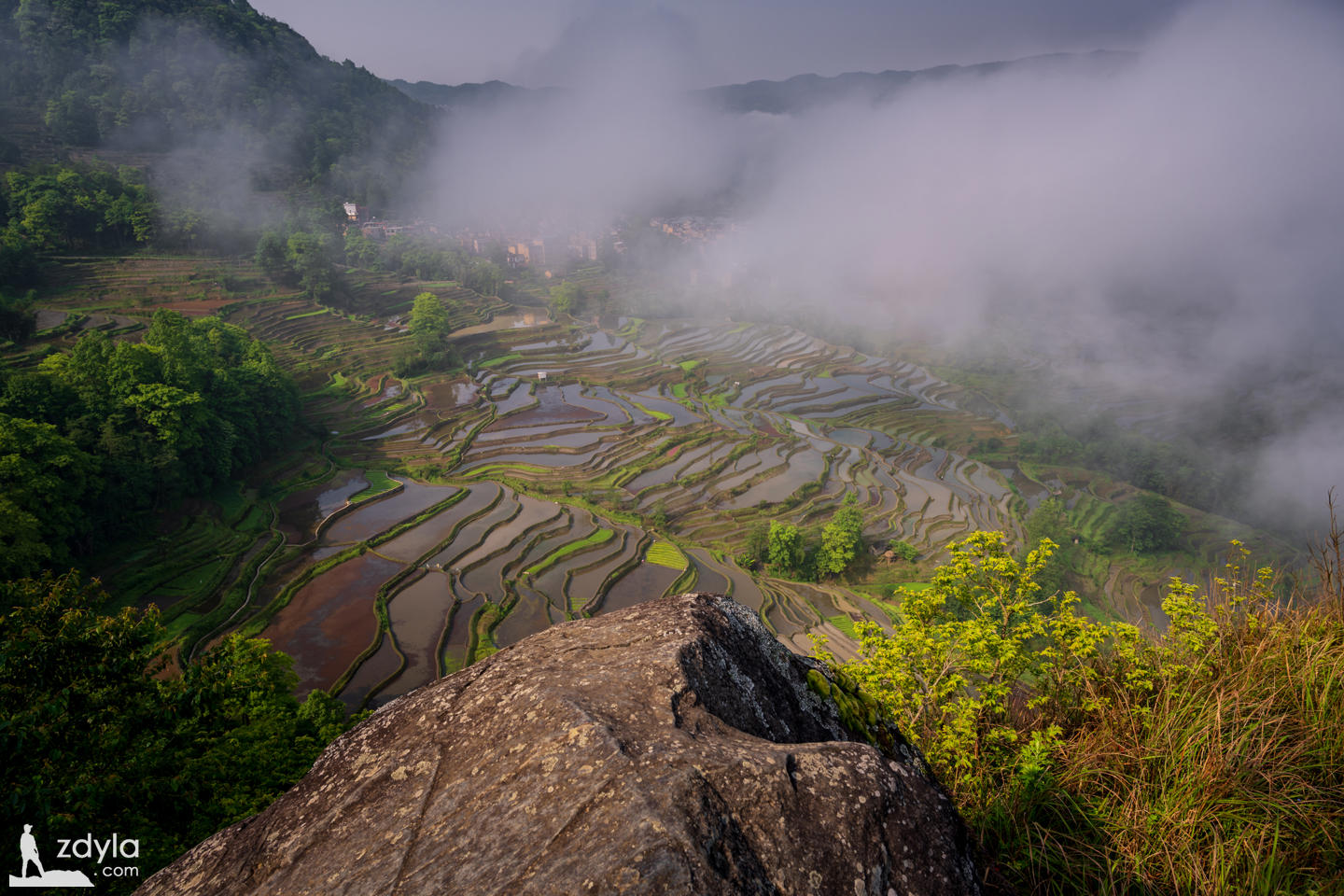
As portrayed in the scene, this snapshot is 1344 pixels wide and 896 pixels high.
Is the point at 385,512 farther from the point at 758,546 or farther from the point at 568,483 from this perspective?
the point at 758,546

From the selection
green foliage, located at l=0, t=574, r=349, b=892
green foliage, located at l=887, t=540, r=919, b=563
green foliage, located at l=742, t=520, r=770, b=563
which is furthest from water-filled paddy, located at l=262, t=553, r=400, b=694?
green foliage, located at l=887, t=540, r=919, b=563

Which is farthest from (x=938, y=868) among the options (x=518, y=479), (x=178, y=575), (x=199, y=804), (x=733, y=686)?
(x=518, y=479)

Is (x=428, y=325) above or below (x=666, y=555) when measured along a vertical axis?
above

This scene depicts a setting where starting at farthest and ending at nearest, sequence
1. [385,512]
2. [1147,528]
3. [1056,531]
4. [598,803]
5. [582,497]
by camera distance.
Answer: [1147,528], [1056,531], [582,497], [385,512], [598,803]

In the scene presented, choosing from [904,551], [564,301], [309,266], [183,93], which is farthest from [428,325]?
[183,93]

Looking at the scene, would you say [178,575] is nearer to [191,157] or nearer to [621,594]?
[621,594]

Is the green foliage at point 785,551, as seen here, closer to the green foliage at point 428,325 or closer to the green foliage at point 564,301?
the green foliage at point 428,325
